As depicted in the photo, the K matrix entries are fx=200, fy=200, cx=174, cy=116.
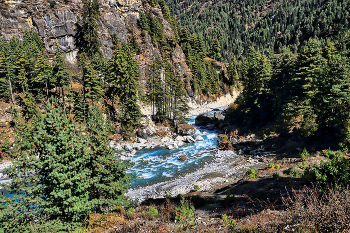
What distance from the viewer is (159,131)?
4688 cm

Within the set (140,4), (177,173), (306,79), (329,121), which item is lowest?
(177,173)

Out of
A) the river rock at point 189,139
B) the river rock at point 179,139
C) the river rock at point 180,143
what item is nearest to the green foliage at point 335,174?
the river rock at point 180,143

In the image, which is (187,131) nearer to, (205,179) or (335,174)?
(205,179)

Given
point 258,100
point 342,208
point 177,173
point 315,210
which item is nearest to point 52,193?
point 315,210

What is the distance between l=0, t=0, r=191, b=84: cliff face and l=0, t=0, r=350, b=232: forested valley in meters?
0.72

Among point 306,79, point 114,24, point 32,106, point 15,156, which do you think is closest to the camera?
point 15,156

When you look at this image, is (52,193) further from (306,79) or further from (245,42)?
(245,42)

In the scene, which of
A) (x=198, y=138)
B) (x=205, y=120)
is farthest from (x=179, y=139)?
(x=205, y=120)

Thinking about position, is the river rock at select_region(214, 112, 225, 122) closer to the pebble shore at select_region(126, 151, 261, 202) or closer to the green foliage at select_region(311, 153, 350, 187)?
the pebble shore at select_region(126, 151, 261, 202)

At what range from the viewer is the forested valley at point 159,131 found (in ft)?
29.7

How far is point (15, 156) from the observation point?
8.48 metres

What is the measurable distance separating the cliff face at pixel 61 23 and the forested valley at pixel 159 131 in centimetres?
72

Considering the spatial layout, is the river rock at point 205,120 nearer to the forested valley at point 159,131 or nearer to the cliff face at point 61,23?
the forested valley at point 159,131

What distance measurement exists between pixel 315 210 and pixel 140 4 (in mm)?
85719
